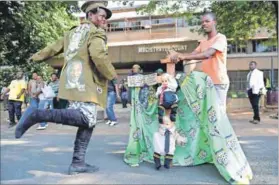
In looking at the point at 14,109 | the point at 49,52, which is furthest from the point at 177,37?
the point at 49,52

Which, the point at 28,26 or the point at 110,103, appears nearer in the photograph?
the point at 110,103

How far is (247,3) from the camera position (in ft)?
50.6

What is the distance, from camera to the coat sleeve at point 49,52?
4.49 m

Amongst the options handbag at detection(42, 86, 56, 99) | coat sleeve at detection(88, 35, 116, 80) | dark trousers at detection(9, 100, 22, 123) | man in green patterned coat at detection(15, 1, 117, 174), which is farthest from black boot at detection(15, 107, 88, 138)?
dark trousers at detection(9, 100, 22, 123)

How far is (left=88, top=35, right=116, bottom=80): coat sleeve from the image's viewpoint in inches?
164

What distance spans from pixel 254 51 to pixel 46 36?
2368cm

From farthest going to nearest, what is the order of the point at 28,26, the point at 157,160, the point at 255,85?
the point at 28,26 → the point at 255,85 → the point at 157,160

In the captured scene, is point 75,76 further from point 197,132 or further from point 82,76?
point 197,132

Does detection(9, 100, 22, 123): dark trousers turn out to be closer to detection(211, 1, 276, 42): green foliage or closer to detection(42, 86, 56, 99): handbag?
detection(42, 86, 56, 99): handbag

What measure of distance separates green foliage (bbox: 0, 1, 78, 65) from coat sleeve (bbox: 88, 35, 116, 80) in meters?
12.6

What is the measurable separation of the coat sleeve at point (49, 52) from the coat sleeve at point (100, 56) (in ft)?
1.68

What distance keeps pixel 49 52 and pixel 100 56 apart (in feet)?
2.57

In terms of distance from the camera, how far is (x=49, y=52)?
4531 millimetres

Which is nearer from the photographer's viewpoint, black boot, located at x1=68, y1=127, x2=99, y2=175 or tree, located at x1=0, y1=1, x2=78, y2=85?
black boot, located at x1=68, y1=127, x2=99, y2=175
